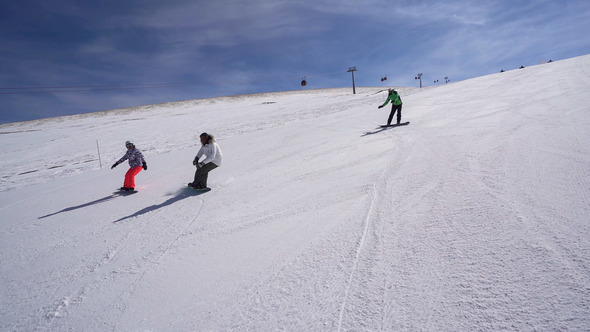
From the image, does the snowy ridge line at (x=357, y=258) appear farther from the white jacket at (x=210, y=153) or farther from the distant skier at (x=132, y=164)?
the distant skier at (x=132, y=164)

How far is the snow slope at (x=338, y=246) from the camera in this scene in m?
2.22

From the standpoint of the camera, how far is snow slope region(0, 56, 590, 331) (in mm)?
2225

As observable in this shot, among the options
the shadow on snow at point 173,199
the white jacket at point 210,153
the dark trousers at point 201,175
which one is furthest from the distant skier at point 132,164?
the white jacket at point 210,153

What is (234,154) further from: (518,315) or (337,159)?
(518,315)

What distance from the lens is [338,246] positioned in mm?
3199

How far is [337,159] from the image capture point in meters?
7.44

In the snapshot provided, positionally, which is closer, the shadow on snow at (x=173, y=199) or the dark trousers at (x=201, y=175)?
the shadow on snow at (x=173, y=199)

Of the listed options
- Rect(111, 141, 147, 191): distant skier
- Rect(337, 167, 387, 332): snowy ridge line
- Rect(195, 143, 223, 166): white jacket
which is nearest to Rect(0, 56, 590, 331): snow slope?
Rect(337, 167, 387, 332): snowy ridge line

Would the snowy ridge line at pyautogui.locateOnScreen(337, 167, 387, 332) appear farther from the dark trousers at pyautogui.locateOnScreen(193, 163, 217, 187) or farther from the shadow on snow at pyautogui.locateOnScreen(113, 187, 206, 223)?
the shadow on snow at pyautogui.locateOnScreen(113, 187, 206, 223)

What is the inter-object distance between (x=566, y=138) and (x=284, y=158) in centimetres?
711

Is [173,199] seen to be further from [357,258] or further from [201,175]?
[357,258]

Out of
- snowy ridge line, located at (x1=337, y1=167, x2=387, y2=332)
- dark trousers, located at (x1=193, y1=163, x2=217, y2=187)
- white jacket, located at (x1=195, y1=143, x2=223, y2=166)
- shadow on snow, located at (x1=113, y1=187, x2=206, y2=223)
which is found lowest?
snowy ridge line, located at (x1=337, y1=167, x2=387, y2=332)

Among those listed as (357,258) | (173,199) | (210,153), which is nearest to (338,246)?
(357,258)

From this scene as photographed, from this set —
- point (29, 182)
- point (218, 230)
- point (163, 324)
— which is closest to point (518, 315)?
point (163, 324)
